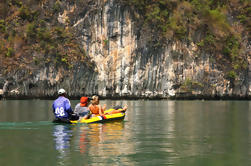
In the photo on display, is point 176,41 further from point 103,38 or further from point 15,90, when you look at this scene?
point 15,90

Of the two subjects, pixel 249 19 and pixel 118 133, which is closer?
pixel 118 133

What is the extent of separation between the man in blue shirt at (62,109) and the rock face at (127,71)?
46464 mm

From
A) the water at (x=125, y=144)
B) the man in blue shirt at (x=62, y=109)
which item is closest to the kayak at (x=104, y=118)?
the man in blue shirt at (x=62, y=109)

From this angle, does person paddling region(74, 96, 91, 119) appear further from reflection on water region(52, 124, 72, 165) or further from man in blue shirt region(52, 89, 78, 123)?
reflection on water region(52, 124, 72, 165)

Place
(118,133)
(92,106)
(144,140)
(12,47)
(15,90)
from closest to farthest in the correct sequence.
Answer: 1. (144,140)
2. (118,133)
3. (92,106)
4. (15,90)
5. (12,47)

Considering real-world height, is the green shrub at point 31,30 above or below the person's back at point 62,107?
above

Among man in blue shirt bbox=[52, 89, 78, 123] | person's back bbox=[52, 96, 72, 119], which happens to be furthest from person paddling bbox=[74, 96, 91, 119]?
person's back bbox=[52, 96, 72, 119]

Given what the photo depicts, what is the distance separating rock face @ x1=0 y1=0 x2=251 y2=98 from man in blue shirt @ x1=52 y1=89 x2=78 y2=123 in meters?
46.5

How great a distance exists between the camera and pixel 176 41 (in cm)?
7444

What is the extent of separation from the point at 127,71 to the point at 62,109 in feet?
163

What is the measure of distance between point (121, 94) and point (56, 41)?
1319cm

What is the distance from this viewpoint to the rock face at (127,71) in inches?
2798

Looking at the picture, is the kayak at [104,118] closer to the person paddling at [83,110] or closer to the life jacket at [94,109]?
the person paddling at [83,110]

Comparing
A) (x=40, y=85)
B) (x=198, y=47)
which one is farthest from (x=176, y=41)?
(x=40, y=85)
